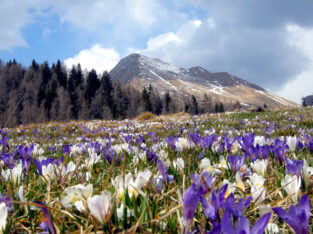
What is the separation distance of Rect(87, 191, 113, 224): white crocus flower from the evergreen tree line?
56.0 m

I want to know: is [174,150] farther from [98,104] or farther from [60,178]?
[98,104]

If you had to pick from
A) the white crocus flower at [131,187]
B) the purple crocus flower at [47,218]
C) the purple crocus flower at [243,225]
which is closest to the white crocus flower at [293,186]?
the purple crocus flower at [243,225]

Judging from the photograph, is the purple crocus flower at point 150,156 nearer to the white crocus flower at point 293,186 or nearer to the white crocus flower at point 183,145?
the white crocus flower at point 183,145

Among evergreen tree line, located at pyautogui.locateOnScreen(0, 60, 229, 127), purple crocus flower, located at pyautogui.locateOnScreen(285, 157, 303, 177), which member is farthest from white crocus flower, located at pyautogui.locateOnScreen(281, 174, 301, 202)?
evergreen tree line, located at pyautogui.locateOnScreen(0, 60, 229, 127)

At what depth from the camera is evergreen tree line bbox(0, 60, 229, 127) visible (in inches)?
2243

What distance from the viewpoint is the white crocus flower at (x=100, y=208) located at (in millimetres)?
891

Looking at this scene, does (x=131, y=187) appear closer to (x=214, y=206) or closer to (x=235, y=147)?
(x=214, y=206)

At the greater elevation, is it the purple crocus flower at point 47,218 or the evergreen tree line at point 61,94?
the evergreen tree line at point 61,94

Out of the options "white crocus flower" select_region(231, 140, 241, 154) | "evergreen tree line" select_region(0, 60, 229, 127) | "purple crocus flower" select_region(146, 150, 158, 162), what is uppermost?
"evergreen tree line" select_region(0, 60, 229, 127)

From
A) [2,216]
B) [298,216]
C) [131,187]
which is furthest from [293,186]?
[2,216]

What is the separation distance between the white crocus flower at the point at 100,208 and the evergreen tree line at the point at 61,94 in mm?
56037

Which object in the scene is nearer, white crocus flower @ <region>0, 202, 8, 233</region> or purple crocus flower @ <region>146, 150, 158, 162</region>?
white crocus flower @ <region>0, 202, 8, 233</region>

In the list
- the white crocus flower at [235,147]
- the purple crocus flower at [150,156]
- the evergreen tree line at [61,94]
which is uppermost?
the evergreen tree line at [61,94]

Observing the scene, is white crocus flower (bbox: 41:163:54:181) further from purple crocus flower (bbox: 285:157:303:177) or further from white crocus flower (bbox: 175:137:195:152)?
purple crocus flower (bbox: 285:157:303:177)
